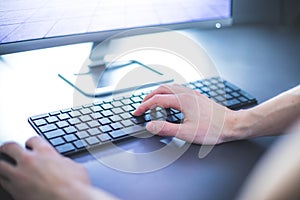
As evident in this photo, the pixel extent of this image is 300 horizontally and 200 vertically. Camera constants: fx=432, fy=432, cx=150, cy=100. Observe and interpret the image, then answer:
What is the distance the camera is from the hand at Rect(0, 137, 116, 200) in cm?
58

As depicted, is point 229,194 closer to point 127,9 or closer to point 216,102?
point 216,102

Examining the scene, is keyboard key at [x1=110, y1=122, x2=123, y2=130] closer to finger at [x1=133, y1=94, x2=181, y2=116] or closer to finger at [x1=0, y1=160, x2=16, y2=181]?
finger at [x1=133, y1=94, x2=181, y2=116]

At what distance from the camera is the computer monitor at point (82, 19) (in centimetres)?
88

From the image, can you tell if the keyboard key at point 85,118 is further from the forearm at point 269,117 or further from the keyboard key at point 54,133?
the forearm at point 269,117

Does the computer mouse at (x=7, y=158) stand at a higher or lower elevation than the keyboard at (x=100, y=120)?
higher

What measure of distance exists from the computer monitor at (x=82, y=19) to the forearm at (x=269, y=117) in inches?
12.9

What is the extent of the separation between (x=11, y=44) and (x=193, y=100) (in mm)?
393

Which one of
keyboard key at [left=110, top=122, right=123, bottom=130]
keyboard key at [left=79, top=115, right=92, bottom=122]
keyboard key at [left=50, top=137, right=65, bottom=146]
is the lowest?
keyboard key at [left=110, top=122, right=123, bottom=130]

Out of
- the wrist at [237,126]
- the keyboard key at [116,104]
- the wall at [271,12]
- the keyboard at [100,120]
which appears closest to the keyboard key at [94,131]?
the keyboard at [100,120]

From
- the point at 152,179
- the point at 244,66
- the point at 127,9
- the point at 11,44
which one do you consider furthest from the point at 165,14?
the point at 152,179

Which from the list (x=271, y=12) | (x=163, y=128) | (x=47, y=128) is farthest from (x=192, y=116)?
(x=271, y=12)

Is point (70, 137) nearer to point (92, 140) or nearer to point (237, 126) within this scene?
point (92, 140)

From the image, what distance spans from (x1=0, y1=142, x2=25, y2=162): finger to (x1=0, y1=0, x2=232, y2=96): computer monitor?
29cm

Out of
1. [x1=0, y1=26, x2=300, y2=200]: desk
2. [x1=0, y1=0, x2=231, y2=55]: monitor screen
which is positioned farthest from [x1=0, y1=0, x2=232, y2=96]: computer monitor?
[x1=0, y1=26, x2=300, y2=200]: desk
